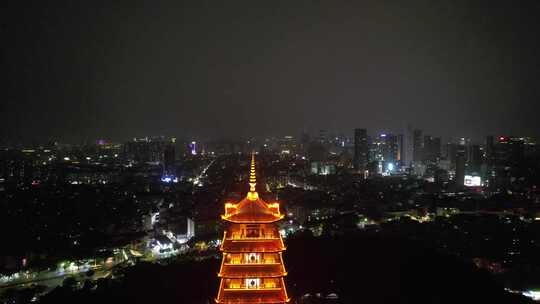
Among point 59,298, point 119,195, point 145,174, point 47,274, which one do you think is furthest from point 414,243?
point 145,174

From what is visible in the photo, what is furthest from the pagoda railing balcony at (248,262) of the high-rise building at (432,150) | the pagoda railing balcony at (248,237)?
the high-rise building at (432,150)

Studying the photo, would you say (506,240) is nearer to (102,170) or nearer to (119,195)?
(119,195)

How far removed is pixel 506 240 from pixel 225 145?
51.1m

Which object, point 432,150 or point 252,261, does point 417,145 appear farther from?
point 252,261

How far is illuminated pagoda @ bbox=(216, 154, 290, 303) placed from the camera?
7.53m

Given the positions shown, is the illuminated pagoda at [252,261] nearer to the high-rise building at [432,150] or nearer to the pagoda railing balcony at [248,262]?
the pagoda railing balcony at [248,262]

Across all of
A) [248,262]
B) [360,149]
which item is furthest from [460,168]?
[248,262]

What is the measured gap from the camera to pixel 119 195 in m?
31.5

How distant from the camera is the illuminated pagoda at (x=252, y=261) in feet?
24.7

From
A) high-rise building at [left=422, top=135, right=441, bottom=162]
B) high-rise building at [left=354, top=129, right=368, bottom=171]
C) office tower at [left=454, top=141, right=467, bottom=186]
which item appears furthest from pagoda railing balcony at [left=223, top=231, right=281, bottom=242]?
high-rise building at [left=422, top=135, right=441, bottom=162]

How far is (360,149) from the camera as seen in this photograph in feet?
172

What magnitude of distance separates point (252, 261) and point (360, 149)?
45.9m

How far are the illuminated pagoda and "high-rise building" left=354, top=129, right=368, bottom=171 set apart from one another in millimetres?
43668

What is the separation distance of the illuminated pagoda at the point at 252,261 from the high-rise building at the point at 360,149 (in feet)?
143
